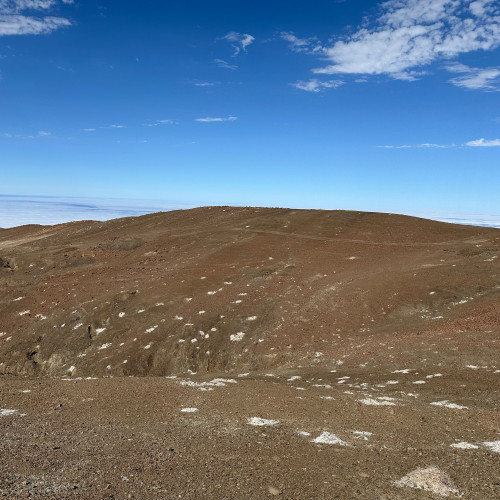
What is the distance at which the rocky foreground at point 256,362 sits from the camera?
9.20 meters

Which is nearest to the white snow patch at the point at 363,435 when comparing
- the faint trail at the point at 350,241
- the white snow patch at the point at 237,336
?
the white snow patch at the point at 237,336

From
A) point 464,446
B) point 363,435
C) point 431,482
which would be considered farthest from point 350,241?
point 431,482

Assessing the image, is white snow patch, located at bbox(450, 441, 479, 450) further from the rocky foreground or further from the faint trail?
the faint trail

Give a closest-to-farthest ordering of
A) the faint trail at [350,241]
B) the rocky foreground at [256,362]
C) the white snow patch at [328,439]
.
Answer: the rocky foreground at [256,362], the white snow patch at [328,439], the faint trail at [350,241]

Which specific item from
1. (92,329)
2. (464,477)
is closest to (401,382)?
(464,477)

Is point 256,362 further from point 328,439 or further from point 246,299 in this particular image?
point 328,439

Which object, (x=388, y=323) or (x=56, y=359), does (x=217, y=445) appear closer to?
(x=388, y=323)

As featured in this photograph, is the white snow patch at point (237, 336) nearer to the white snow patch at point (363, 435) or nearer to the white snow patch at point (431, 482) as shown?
the white snow patch at point (363, 435)

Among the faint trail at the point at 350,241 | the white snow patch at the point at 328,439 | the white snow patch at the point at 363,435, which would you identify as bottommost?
the white snow patch at the point at 363,435

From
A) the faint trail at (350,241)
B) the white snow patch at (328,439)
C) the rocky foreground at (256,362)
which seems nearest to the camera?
the rocky foreground at (256,362)

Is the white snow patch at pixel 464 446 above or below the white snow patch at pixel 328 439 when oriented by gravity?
above

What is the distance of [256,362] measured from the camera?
79.0 feet

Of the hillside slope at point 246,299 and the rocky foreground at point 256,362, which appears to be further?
the hillside slope at point 246,299

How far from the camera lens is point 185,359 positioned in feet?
83.3
